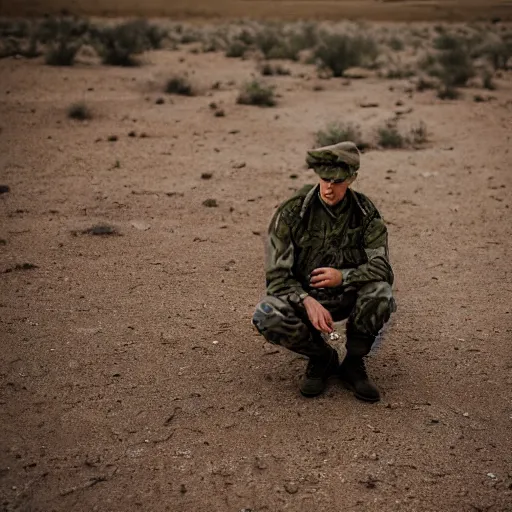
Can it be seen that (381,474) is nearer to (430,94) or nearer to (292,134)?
(292,134)

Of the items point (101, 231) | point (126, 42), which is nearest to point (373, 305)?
point (101, 231)

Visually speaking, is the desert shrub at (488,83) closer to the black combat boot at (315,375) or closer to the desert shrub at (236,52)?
the desert shrub at (236,52)

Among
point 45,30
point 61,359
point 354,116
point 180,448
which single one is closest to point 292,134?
point 354,116

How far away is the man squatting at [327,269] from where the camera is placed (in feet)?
12.5

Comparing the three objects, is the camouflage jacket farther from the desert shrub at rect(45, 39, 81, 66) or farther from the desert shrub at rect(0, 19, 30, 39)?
the desert shrub at rect(0, 19, 30, 39)

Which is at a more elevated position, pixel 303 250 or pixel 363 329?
pixel 303 250

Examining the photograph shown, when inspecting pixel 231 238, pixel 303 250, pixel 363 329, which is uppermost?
pixel 303 250

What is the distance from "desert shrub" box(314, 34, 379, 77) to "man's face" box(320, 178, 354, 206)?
547 inches

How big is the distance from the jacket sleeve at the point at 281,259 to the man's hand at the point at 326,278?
0.11m

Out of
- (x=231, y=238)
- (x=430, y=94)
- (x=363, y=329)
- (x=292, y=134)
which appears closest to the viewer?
(x=363, y=329)

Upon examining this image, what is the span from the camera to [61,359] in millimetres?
4648

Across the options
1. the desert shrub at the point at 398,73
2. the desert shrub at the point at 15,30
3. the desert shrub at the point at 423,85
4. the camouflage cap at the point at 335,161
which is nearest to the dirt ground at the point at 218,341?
the camouflage cap at the point at 335,161

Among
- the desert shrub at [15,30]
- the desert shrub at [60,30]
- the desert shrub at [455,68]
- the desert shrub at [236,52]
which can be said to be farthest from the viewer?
the desert shrub at [15,30]

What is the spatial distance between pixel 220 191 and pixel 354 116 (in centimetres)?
486
